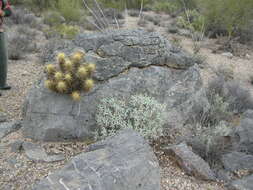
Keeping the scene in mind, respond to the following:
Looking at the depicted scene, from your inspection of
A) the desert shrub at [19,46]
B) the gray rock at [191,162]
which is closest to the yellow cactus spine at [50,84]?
the gray rock at [191,162]

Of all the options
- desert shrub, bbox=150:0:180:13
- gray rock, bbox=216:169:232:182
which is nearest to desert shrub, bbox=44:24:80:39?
gray rock, bbox=216:169:232:182

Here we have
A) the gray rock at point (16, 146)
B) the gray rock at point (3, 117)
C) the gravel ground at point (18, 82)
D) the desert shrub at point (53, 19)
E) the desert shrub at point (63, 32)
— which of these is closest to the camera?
the gray rock at point (16, 146)

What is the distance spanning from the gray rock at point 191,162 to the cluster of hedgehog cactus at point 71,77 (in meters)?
1.48

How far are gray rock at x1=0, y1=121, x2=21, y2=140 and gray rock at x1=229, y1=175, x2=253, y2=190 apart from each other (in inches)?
121

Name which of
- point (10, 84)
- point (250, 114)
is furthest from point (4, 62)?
point (250, 114)

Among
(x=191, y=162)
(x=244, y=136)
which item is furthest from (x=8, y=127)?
(x=244, y=136)

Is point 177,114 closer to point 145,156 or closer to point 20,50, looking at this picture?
point 145,156

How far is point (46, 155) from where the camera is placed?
362 centimetres

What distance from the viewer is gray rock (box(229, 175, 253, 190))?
129 inches

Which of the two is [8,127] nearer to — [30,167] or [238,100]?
[30,167]

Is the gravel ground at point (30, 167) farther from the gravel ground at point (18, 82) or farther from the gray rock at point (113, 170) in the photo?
the gray rock at point (113, 170)

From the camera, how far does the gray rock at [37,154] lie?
3.53 metres

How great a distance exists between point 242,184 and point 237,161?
49 cm

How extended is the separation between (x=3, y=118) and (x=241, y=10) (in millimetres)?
9329
